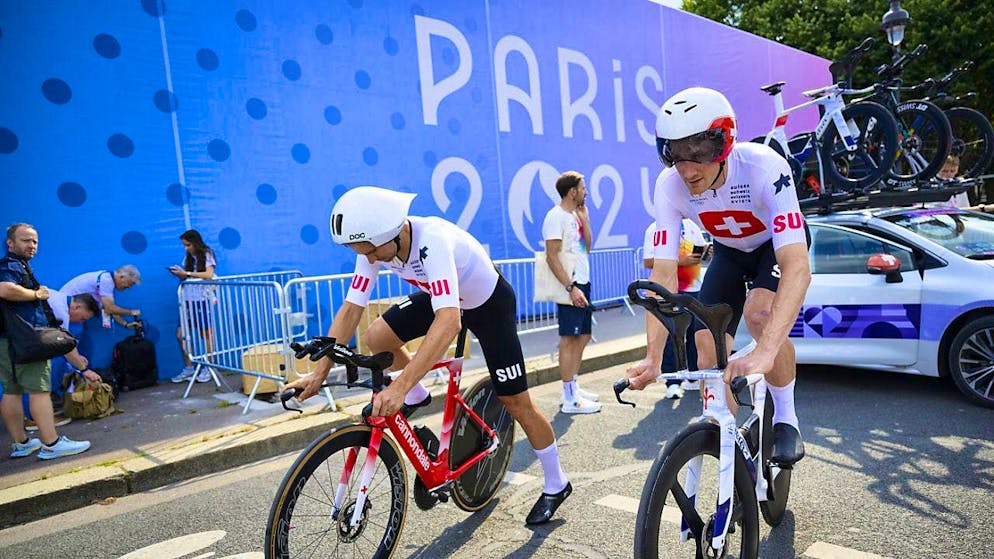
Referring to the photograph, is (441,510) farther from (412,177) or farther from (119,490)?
(412,177)

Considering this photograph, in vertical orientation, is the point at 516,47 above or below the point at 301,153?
above

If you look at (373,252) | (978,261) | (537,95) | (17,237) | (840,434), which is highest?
(537,95)

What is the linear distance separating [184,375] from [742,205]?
692 cm

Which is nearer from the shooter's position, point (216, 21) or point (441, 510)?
point (441, 510)

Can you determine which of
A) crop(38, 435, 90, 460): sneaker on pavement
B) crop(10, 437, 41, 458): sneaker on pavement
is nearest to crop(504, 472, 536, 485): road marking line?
crop(38, 435, 90, 460): sneaker on pavement

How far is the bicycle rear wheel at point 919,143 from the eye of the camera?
6645mm

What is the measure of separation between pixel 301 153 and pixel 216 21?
1909 mm

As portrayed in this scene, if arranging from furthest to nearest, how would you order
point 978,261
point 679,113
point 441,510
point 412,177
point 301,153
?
1. point 412,177
2. point 301,153
3. point 978,261
4. point 441,510
5. point 679,113

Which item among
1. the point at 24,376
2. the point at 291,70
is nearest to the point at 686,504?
the point at 24,376

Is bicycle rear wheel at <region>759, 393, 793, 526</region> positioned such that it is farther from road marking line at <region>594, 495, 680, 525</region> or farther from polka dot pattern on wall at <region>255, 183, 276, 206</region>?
polka dot pattern on wall at <region>255, 183, 276, 206</region>

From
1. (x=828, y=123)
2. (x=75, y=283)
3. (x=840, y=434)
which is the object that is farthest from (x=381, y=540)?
(x=828, y=123)

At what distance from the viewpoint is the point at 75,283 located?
23.0ft

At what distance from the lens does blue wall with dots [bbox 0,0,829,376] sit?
23.3 ft

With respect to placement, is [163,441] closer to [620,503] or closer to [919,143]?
[620,503]
